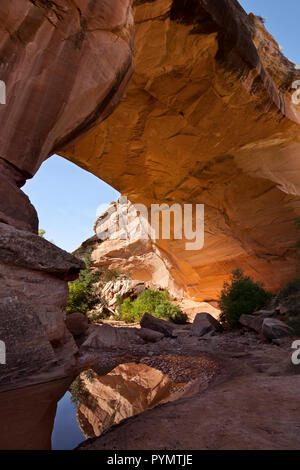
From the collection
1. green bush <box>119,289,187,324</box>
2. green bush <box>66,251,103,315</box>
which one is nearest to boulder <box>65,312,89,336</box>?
green bush <box>66,251,103,315</box>

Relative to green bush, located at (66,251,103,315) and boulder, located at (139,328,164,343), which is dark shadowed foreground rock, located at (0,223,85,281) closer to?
boulder, located at (139,328,164,343)

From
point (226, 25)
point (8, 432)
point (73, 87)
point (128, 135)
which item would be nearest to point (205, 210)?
point (128, 135)

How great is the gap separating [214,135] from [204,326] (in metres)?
6.54

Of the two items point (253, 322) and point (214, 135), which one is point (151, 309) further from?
point (214, 135)

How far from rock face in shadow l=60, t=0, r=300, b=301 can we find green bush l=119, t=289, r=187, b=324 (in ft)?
10.2

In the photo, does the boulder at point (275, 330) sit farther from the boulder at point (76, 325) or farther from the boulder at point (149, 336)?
the boulder at point (76, 325)

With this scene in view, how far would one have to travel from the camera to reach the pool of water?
1.40 meters

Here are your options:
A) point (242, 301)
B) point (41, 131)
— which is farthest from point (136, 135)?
point (242, 301)

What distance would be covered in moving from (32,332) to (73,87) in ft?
12.0

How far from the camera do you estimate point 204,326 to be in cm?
776

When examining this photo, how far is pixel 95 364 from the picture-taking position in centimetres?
321

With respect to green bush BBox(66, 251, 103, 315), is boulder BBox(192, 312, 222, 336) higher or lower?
lower

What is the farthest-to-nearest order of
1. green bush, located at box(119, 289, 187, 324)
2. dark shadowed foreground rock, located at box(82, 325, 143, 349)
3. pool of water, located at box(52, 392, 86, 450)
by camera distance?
green bush, located at box(119, 289, 187, 324), dark shadowed foreground rock, located at box(82, 325, 143, 349), pool of water, located at box(52, 392, 86, 450)

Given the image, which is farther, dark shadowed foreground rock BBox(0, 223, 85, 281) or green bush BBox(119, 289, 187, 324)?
green bush BBox(119, 289, 187, 324)
